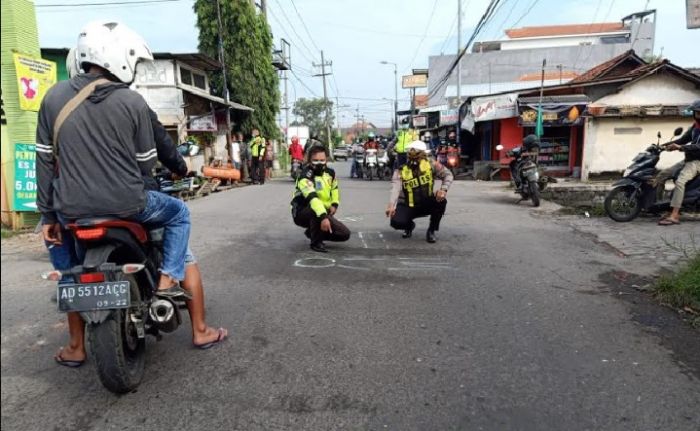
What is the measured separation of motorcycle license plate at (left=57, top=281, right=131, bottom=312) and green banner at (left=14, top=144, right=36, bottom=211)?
544cm

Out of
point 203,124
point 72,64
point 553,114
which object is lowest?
point 72,64

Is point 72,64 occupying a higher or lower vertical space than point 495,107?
lower

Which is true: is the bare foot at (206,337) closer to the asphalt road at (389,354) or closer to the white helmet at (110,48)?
the asphalt road at (389,354)

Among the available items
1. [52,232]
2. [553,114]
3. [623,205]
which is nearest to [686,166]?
[623,205]

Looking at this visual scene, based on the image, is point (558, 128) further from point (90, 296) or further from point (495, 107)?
Answer: point (90, 296)

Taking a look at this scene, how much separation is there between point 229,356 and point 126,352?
62cm

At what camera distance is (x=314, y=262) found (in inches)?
218

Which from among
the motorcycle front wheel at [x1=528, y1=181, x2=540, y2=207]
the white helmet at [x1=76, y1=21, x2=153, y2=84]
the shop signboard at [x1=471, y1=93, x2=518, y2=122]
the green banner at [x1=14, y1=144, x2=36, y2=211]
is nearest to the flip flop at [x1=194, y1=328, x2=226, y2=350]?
the white helmet at [x1=76, y1=21, x2=153, y2=84]

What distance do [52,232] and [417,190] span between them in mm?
4680

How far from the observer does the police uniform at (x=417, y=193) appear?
6602 mm

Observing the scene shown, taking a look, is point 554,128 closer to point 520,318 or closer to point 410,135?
point 410,135

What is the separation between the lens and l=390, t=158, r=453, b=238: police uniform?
6602 millimetres

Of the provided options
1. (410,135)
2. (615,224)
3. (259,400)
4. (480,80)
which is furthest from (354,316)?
(480,80)

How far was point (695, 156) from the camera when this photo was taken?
23.9 ft
